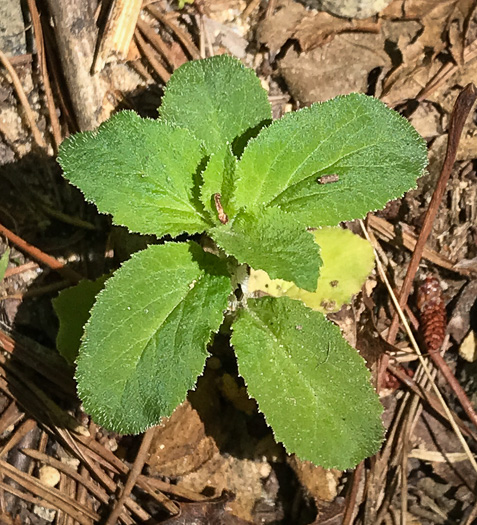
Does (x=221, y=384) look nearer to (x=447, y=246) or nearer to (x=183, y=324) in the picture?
(x=183, y=324)

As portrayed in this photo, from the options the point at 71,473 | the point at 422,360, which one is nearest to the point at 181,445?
the point at 71,473

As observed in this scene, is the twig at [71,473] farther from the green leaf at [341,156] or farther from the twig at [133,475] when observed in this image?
the green leaf at [341,156]

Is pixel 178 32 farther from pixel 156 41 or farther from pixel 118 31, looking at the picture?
pixel 118 31

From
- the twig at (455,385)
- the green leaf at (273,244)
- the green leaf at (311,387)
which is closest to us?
the green leaf at (273,244)

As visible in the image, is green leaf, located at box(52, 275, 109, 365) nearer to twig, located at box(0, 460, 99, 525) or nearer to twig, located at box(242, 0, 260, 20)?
twig, located at box(0, 460, 99, 525)

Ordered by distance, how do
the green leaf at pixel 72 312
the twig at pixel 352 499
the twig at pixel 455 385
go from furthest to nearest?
the twig at pixel 455 385 → the twig at pixel 352 499 → the green leaf at pixel 72 312

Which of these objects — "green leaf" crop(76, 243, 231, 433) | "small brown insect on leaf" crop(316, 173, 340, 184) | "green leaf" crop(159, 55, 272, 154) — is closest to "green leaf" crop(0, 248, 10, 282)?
"green leaf" crop(76, 243, 231, 433)

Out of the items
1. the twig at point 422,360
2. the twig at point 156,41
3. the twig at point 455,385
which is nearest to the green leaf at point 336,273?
the twig at point 422,360
